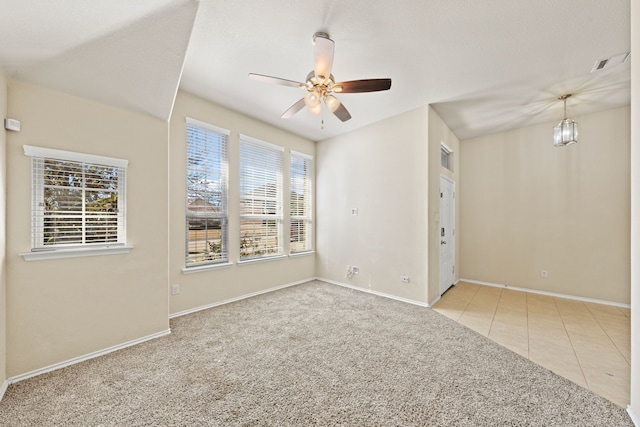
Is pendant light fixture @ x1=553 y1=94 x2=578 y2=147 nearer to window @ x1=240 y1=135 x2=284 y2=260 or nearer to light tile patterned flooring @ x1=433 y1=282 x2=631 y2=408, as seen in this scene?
light tile patterned flooring @ x1=433 y1=282 x2=631 y2=408

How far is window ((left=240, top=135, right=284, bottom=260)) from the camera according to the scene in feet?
13.4

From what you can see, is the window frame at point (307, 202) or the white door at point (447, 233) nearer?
→ the white door at point (447, 233)

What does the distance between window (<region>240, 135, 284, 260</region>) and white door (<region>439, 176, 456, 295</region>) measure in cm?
281

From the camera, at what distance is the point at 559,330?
292 cm

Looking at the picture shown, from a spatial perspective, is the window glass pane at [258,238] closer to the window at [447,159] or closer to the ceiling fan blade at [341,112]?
the ceiling fan blade at [341,112]

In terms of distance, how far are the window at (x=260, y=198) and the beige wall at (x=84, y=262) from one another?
137 cm

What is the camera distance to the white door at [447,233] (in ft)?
14.0

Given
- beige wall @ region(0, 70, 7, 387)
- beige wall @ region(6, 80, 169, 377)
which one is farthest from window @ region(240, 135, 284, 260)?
beige wall @ region(0, 70, 7, 387)

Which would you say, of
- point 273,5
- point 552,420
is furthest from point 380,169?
point 552,420

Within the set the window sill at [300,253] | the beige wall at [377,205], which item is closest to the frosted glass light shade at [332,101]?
the beige wall at [377,205]

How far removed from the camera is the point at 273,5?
1939 millimetres

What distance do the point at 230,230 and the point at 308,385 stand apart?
2515 millimetres
